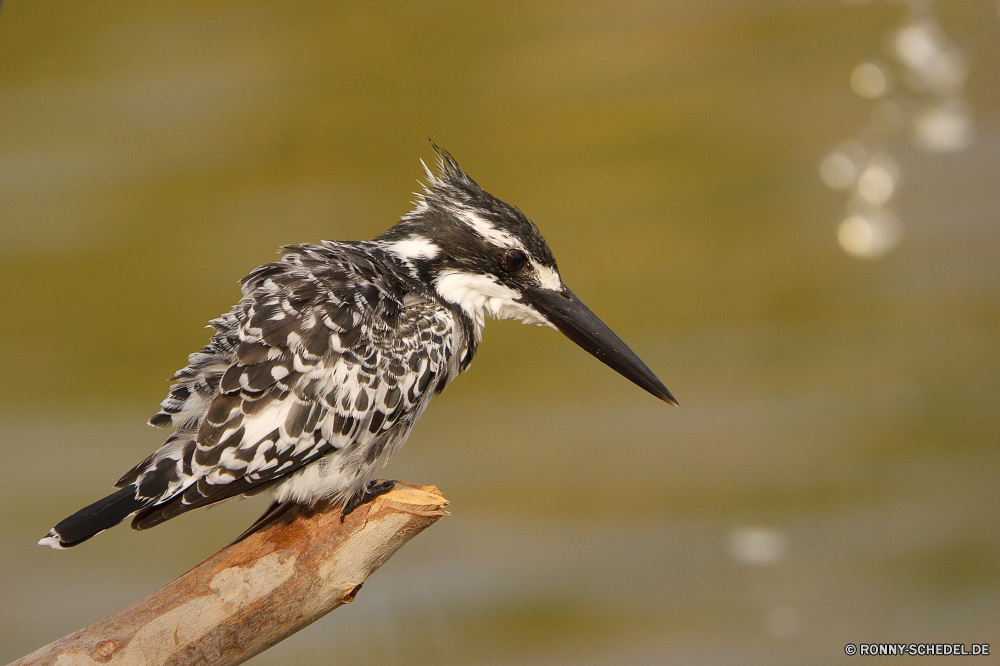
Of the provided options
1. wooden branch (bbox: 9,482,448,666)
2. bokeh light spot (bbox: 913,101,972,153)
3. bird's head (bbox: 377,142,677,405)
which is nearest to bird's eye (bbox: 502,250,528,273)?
bird's head (bbox: 377,142,677,405)

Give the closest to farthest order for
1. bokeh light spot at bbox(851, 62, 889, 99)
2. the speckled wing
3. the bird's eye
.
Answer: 1. the speckled wing
2. the bird's eye
3. bokeh light spot at bbox(851, 62, 889, 99)

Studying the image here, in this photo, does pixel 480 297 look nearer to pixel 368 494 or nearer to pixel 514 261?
pixel 514 261

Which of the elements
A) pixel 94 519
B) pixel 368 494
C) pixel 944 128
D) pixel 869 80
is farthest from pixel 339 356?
pixel 944 128

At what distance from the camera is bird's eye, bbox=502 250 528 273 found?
174 cm

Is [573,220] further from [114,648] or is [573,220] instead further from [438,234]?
[114,648]

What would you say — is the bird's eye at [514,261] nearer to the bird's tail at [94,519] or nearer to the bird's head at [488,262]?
the bird's head at [488,262]

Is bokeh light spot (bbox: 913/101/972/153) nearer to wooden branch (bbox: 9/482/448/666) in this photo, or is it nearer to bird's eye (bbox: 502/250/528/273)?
bird's eye (bbox: 502/250/528/273)

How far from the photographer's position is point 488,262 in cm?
176

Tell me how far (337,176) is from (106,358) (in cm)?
134

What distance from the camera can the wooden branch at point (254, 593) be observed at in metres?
1.41

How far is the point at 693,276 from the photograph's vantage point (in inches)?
128

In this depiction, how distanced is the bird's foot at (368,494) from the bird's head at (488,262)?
1.41 feet

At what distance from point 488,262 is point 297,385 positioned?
0.52 m

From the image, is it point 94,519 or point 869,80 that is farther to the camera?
point 869,80
